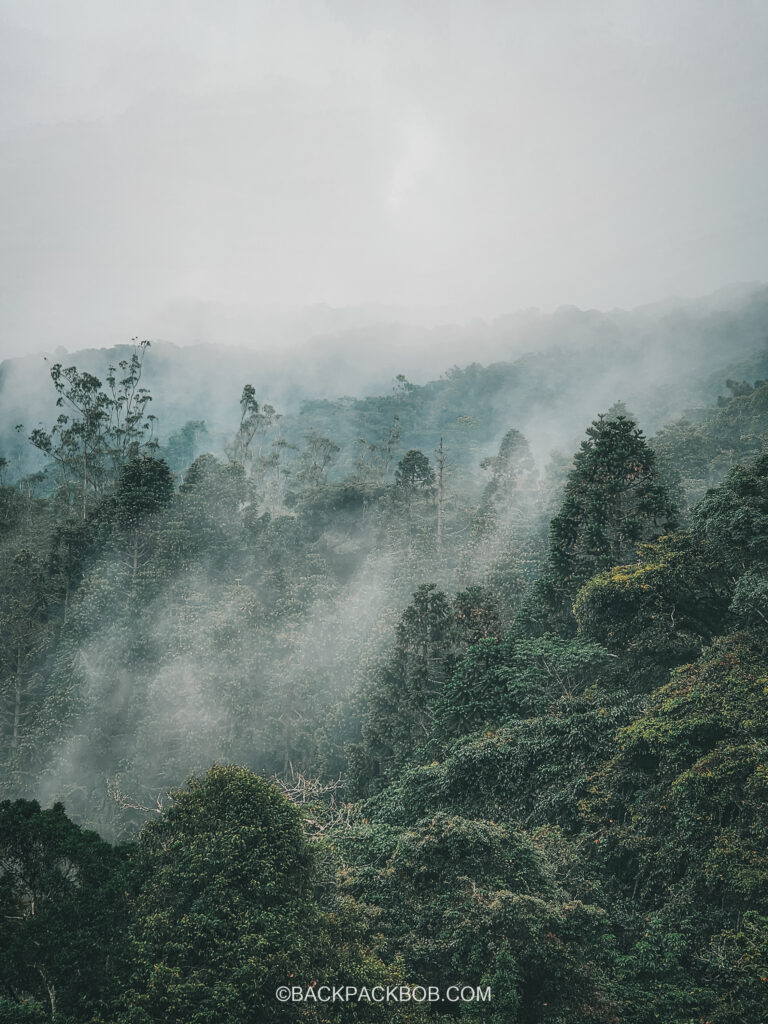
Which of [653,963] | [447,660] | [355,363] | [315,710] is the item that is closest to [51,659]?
[315,710]

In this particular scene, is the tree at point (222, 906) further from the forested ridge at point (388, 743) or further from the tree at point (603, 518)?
the tree at point (603, 518)

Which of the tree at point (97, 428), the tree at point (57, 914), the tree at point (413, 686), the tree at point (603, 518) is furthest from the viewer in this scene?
the tree at point (97, 428)

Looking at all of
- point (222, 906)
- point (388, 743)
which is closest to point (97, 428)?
point (388, 743)

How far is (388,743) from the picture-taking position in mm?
24312

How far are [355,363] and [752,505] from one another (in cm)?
11013

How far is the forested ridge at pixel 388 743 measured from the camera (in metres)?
9.74

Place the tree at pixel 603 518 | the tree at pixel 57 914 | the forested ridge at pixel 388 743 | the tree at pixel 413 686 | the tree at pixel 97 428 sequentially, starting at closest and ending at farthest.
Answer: the tree at pixel 57 914 < the forested ridge at pixel 388 743 < the tree at pixel 603 518 < the tree at pixel 413 686 < the tree at pixel 97 428

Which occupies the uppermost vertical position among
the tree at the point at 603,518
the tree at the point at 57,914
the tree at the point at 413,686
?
the tree at the point at 603,518

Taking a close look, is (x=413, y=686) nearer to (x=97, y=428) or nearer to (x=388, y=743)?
(x=388, y=743)

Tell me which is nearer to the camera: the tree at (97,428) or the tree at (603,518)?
the tree at (603,518)

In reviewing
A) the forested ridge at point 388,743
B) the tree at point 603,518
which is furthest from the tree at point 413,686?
the tree at point 603,518

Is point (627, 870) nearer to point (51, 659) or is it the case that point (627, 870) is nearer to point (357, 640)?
point (357, 640)

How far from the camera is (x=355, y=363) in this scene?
120500 mm

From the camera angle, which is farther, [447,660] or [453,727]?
[447,660]
